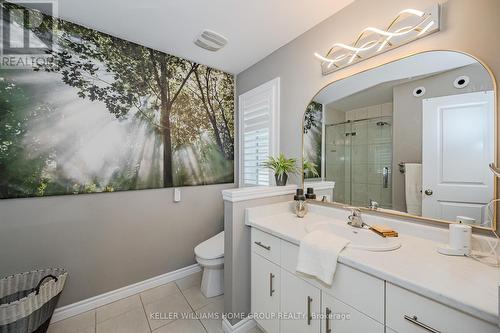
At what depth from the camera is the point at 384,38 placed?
125cm

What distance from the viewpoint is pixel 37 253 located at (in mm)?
1533

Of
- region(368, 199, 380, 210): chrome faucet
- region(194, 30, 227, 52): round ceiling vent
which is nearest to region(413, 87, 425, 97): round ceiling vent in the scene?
region(368, 199, 380, 210): chrome faucet

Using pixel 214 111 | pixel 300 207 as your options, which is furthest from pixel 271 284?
pixel 214 111

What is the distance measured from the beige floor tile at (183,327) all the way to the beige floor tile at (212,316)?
1.8 inches

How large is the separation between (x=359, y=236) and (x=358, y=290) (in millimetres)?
440

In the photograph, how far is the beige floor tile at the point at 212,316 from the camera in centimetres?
153

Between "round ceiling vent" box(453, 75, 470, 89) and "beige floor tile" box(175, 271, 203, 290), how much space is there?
2.56 m

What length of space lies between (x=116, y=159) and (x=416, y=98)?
2.37m

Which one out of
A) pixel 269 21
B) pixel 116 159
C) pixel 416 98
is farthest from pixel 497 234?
pixel 116 159

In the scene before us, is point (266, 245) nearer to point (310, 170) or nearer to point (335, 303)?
point (335, 303)

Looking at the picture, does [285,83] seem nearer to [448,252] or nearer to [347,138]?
[347,138]

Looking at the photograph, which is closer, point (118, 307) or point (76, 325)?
point (76, 325)

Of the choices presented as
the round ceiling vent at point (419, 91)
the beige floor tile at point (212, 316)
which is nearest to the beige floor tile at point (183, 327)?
the beige floor tile at point (212, 316)

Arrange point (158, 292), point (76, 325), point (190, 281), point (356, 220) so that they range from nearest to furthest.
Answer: point (356, 220) < point (76, 325) < point (158, 292) < point (190, 281)
